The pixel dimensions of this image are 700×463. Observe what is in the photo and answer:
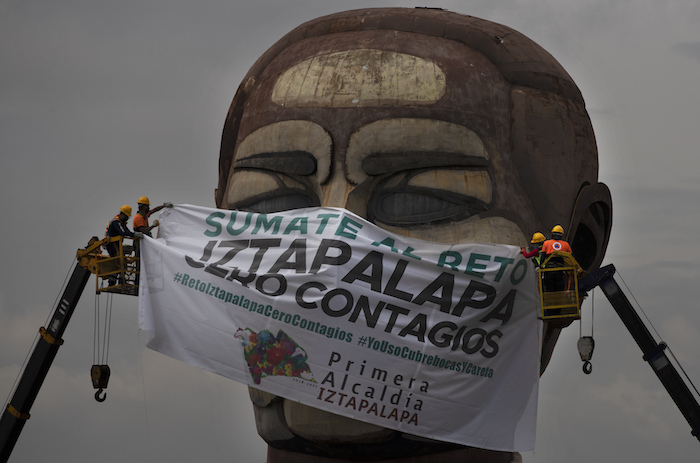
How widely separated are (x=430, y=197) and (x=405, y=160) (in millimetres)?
543

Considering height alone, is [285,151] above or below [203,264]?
above

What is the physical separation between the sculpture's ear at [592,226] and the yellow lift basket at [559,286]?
63.8 inches

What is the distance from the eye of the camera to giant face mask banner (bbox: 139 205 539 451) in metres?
15.8

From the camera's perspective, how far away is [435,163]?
16.4m

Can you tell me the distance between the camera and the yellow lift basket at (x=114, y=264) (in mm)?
16906

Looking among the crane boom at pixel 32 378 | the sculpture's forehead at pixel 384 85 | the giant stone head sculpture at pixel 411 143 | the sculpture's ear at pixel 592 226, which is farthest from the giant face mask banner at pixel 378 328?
the crane boom at pixel 32 378

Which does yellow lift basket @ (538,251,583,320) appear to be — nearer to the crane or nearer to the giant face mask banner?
the giant face mask banner

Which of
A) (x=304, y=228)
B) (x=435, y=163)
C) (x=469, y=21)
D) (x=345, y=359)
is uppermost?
(x=469, y=21)

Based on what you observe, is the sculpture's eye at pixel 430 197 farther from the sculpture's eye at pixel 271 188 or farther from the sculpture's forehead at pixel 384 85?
the sculpture's eye at pixel 271 188

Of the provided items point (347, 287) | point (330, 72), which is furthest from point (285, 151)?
point (347, 287)

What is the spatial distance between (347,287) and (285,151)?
2171 millimetres

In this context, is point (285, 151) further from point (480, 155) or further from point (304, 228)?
point (480, 155)

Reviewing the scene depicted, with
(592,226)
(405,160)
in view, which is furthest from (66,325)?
(592,226)

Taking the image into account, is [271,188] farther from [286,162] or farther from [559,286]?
[559,286]
